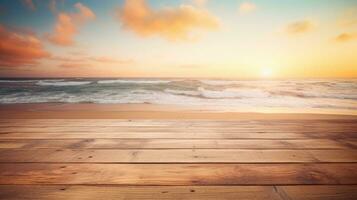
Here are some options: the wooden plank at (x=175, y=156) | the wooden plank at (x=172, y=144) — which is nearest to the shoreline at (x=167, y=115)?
the wooden plank at (x=172, y=144)

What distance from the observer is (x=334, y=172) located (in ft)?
4.62

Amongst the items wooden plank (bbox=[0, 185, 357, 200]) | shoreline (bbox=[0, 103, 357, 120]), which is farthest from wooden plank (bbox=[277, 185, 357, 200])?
shoreline (bbox=[0, 103, 357, 120])

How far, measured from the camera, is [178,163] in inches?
61.5

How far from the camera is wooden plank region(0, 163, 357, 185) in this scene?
1.30 meters

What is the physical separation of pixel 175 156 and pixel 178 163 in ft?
0.46

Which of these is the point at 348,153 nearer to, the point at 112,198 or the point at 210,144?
the point at 210,144

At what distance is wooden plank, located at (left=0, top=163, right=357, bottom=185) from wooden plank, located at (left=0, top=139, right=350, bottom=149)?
41 centimetres

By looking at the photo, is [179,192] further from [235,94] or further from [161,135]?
[235,94]

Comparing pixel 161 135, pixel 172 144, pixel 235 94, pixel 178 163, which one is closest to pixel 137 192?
pixel 178 163

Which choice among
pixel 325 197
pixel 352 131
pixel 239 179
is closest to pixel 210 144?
pixel 239 179

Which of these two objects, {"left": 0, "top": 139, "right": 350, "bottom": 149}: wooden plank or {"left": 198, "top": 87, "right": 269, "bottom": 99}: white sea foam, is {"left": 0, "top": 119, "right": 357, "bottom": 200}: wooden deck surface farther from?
{"left": 198, "top": 87, "right": 269, "bottom": 99}: white sea foam

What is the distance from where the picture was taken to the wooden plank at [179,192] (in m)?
1.14

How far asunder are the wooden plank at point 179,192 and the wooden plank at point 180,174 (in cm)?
5

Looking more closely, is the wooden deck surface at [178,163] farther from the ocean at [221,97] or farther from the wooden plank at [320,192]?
the ocean at [221,97]
